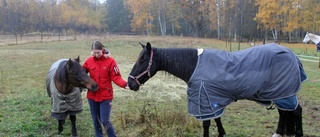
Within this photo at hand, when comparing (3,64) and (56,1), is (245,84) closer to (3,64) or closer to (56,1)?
(3,64)

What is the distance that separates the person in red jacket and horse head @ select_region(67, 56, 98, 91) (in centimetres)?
11

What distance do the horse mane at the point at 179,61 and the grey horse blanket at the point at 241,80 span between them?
125 mm

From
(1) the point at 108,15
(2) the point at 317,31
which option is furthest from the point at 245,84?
(1) the point at 108,15

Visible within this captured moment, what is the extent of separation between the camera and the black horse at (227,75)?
3719mm

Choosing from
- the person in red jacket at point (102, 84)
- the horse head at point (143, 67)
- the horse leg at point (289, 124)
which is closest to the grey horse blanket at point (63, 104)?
the person in red jacket at point (102, 84)

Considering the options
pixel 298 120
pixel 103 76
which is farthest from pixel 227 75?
pixel 103 76

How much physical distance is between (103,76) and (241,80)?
6.40 ft

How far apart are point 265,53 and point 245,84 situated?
542 millimetres

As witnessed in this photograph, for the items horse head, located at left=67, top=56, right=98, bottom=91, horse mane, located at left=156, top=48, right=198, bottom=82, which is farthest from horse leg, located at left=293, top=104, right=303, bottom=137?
horse head, located at left=67, top=56, right=98, bottom=91

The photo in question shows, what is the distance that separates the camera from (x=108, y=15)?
67.0 m

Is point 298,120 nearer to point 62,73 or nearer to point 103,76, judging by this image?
point 103,76

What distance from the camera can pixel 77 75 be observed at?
410cm

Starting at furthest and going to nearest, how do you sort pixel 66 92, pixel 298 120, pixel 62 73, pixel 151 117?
pixel 151 117 < pixel 66 92 < pixel 62 73 < pixel 298 120

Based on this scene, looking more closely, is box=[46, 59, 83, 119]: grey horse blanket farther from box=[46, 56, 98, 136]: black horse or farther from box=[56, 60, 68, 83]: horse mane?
box=[56, 60, 68, 83]: horse mane
